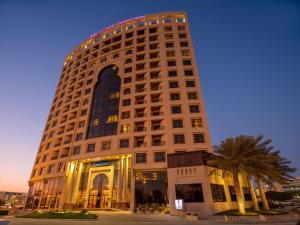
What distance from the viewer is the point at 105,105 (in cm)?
5359

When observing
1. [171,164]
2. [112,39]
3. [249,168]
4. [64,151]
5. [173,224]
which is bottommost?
[173,224]

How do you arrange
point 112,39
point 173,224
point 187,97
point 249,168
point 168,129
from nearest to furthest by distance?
point 173,224
point 249,168
point 168,129
point 187,97
point 112,39

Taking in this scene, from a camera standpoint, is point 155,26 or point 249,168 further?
point 155,26

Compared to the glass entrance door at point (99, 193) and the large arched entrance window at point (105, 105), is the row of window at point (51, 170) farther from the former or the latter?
the large arched entrance window at point (105, 105)

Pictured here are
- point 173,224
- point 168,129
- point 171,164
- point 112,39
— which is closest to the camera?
point 173,224

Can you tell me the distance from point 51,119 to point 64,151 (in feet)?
52.6

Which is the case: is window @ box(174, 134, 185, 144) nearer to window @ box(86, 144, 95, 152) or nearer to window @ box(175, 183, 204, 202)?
window @ box(175, 183, 204, 202)

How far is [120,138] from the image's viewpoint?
151 feet

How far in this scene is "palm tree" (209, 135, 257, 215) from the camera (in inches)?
1098

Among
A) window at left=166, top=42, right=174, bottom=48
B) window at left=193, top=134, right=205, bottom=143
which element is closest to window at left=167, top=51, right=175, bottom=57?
window at left=166, top=42, right=174, bottom=48

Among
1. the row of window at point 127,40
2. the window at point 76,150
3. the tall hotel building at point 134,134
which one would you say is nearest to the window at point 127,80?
the tall hotel building at point 134,134

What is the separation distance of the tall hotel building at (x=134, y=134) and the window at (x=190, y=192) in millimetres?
150

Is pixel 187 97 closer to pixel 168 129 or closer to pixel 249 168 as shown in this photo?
pixel 168 129

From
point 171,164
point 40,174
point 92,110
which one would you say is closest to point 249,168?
point 171,164
